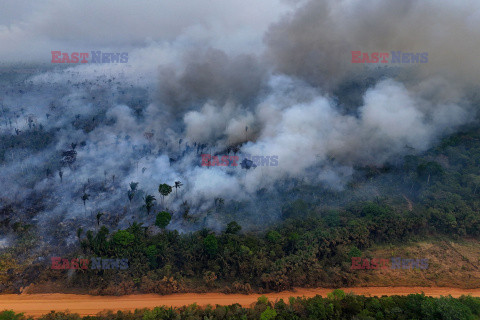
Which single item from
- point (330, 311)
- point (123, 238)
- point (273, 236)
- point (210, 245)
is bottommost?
point (330, 311)

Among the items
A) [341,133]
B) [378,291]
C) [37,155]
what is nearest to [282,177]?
[341,133]

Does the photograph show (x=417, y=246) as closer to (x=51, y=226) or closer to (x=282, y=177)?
(x=282, y=177)

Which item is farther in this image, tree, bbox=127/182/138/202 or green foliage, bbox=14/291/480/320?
tree, bbox=127/182/138/202

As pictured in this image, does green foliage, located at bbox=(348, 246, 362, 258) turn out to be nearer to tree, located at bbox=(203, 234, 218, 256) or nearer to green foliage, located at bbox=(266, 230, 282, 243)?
green foliage, located at bbox=(266, 230, 282, 243)

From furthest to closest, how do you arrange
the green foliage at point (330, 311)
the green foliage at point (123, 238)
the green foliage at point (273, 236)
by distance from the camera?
the green foliage at point (273, 236) → the green foliage at point (123, 238) → the green foliage at point (330, 311)

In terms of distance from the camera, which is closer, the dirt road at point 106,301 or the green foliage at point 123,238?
the dirt road at point 106,301

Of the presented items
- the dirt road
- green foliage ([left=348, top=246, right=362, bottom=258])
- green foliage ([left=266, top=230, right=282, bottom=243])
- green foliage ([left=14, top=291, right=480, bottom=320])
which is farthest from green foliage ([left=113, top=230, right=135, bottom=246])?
green foliage ([left=348, top=246, right=362, bottom=258])

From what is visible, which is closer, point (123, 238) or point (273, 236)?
point (123, 238)

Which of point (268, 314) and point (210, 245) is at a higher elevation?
point (210, 245)

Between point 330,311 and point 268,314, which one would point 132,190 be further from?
point 330,311

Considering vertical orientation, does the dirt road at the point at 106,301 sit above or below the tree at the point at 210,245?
below

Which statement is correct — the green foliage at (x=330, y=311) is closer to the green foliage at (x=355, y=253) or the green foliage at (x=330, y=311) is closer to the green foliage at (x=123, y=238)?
the green foliage at (x=355, y=253)

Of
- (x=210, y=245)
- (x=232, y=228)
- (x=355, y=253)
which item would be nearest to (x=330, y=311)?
(x=355, y=253)

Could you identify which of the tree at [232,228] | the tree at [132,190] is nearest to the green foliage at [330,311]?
the tree at [232,228]
